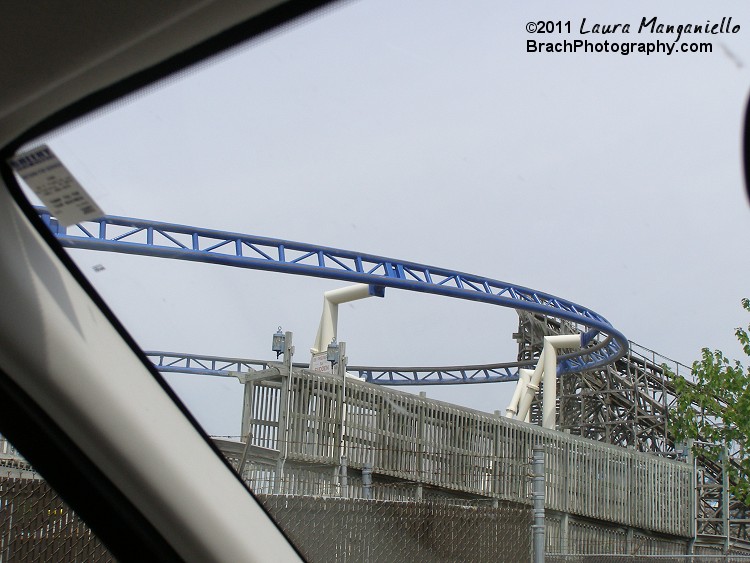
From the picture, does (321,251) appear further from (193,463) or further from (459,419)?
(459,419)

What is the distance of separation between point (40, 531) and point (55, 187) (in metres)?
2.75

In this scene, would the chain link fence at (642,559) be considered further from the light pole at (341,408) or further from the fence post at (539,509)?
the light pole at (341,408)

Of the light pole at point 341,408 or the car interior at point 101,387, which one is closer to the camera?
the car interior at point 101,387

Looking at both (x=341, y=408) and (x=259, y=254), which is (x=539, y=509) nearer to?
(x=341, y=408)

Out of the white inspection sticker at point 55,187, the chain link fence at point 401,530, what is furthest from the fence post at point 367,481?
the white inspection sticker at point 55,187

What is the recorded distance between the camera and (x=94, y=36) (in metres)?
1.36

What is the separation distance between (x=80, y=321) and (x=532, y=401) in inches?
486

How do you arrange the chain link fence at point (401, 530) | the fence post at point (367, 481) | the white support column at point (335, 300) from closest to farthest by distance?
the white support column at point (335, 300) < the chain link fence at point (401, 530) < the fence post at point (367, 481)

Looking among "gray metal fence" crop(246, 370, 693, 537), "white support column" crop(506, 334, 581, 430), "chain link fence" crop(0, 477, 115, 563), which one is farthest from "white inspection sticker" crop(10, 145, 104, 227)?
"white support column" crop(506, 334, 581, 430)

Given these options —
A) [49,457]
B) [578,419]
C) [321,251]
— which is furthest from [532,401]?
[49,457]

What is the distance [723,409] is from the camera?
2533 millimetres

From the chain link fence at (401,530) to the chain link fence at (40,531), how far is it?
2.93 feet

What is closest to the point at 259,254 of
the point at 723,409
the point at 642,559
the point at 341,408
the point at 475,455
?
the point at 723,409

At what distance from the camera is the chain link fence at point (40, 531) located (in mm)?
3844
